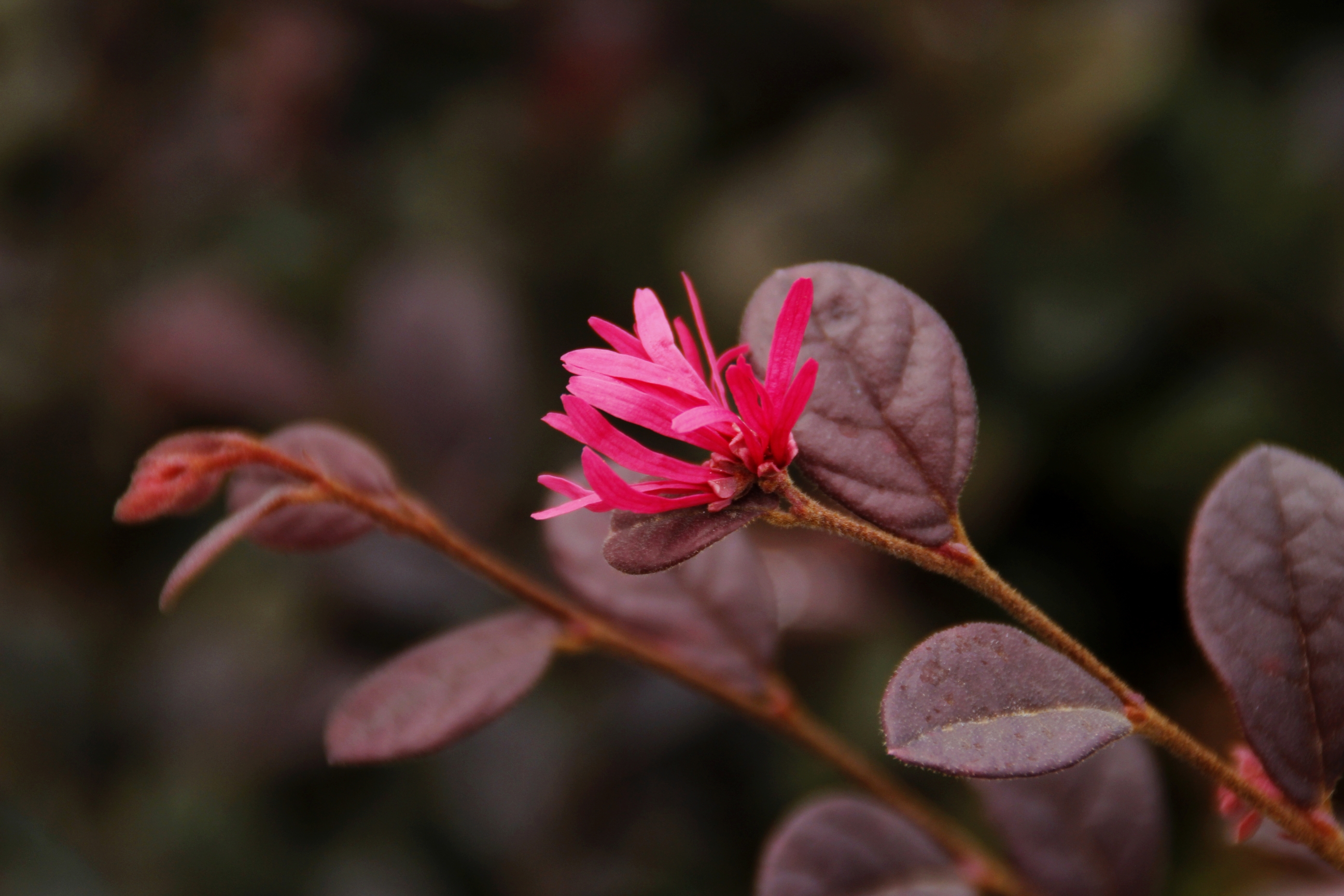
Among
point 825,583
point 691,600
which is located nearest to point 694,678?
point 691,600

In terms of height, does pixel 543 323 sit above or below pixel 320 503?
below

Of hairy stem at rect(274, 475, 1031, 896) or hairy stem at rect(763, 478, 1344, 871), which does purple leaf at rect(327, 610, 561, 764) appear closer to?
hairy stem at rect(274, 475, 1031, 896)

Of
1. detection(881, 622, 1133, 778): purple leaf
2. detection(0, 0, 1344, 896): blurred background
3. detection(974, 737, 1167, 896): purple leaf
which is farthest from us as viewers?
detection(0, 0, 1344, 896): blurred background

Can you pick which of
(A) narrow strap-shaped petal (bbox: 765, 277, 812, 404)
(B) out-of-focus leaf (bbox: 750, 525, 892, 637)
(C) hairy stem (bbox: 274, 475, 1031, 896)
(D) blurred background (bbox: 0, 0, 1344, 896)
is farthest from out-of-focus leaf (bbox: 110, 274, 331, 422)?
(A) narrow strap-shaped petal (bbox: 765, 277, 812, 404)

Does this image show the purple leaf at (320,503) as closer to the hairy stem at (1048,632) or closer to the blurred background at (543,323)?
the hairy stem at (1048,632)

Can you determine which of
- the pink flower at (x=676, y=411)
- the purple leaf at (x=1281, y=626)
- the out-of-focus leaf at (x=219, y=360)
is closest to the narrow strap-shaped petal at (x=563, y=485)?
the pink flower at (x=676, y=411)

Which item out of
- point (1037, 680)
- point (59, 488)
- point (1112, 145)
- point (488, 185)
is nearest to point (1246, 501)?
point (1037, 680)

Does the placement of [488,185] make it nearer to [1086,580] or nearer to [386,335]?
[386,335]

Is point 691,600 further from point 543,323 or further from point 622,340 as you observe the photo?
point 543,323
